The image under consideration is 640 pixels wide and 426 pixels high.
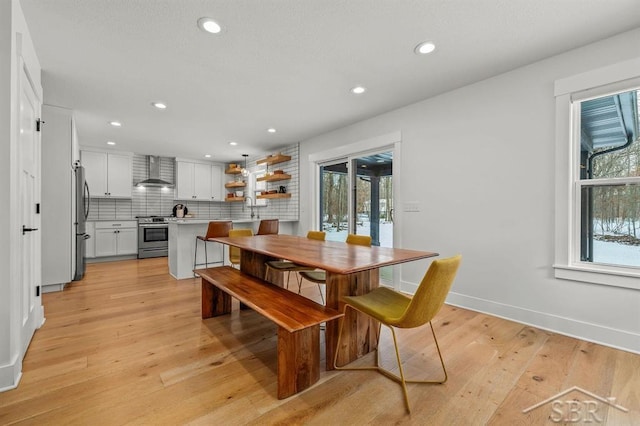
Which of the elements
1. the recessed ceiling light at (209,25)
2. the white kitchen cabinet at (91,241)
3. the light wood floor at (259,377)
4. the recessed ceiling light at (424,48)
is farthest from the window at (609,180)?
the white kitchen cabinet at (91,241)

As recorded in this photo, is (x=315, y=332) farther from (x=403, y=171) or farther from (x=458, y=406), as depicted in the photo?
(x=403, y=171)

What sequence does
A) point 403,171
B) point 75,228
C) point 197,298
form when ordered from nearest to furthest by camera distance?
1. point 197,298
2. point 403,171
3. point 75,228

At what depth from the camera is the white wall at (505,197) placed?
2381 millimetres

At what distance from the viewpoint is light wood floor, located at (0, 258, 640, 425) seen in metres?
1.52

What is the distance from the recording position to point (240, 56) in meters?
2.60

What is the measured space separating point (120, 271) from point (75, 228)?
4.00 feet

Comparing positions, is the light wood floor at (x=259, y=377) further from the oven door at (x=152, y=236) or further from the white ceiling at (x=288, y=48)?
the oven door at (x=152, y=236)

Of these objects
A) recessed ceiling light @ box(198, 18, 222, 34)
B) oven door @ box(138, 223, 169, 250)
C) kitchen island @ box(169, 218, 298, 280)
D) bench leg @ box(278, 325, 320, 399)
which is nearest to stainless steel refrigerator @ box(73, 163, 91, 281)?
kitchen island @ box(169, 218, 298, 280)

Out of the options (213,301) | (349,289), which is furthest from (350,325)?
(213,301)

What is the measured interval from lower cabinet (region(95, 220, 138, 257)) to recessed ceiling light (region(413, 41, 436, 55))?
6.65m

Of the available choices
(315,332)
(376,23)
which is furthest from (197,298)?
(376,23)

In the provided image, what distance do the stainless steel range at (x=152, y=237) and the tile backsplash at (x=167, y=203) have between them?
57 cm

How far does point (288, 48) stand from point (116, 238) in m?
5.93

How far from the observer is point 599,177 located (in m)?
2.44
